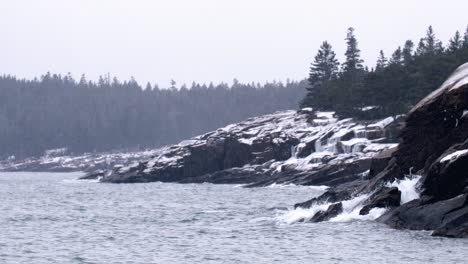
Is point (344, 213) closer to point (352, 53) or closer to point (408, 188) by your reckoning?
point (408, 188)

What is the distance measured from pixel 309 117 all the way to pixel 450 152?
68603mm

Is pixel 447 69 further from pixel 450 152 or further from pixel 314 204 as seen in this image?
pixel 450 152

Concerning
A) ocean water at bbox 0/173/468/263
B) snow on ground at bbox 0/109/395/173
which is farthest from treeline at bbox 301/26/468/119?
ocean water at bbox 0/173/468/263

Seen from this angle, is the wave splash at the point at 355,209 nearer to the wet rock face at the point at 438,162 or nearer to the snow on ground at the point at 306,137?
the wet rock face at the point at 438,162

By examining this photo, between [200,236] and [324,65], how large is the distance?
94.2 metres

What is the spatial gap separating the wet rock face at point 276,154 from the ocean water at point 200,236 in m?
17.4

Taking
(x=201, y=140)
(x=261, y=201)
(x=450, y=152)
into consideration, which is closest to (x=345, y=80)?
(x=201, y=140)

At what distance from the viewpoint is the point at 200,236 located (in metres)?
45.0

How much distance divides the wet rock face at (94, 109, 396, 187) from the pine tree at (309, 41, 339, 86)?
48.6ft

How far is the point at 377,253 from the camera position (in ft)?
121

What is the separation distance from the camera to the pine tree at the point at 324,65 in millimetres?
133500

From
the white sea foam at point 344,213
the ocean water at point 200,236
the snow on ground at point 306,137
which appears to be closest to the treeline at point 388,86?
the snow on ground at point 306,137

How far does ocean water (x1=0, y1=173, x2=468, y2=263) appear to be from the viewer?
3672 cm

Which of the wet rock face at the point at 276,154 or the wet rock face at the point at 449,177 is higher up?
the wet rock face at the point at 276,154
